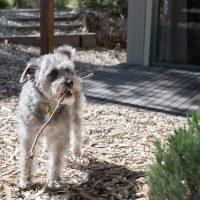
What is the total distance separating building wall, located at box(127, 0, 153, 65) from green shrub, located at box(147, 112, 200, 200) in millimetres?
7630

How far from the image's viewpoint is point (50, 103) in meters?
4.25

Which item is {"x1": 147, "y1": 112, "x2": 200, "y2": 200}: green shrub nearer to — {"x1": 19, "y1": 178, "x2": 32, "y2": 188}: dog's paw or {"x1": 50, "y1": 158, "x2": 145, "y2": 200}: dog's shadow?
{"x1": 50, "y1": 158, "x2": 145, "y2": 200}: dog's shadow

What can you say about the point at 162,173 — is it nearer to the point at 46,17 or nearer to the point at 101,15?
the point at 46,17

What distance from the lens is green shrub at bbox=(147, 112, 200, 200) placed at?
8.52 feet

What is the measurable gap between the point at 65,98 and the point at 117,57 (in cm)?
784

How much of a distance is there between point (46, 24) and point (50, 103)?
3.08m

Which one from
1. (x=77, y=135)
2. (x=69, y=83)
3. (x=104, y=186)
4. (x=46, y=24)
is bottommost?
(x=104, y=186)

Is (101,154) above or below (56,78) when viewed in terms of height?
below

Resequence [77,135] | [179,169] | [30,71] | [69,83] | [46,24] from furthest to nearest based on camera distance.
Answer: [46,24]
[77,135]
[30,71]
[69,83]
[179,169]

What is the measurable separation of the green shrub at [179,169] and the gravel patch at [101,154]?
1.51 metres

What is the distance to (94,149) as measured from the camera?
5492mm

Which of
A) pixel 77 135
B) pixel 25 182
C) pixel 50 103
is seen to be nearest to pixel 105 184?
pixel 25 182

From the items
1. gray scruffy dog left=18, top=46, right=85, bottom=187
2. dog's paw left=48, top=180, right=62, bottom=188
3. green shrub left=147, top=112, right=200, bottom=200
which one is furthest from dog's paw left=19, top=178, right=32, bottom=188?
green shrub left=147, top=112, right=200, bottom=200

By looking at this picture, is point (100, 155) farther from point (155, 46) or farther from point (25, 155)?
point (155, 46)
